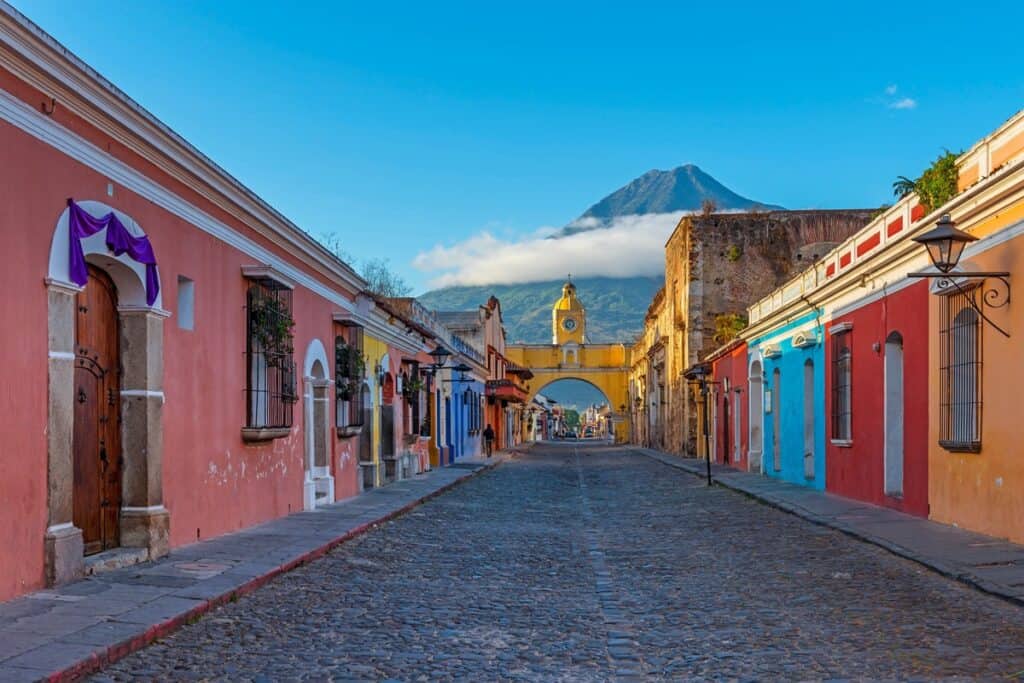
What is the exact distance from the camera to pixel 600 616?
23.3ft

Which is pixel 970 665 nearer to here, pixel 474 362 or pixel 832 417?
pixel 832 417

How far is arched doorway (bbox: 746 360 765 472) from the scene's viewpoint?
25562 millimetres

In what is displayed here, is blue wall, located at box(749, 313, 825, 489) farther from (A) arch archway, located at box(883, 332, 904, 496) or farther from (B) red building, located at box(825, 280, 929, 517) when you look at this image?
(A) arch archway, located at box(883, 332, 904, 496)

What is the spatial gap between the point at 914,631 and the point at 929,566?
107 inches

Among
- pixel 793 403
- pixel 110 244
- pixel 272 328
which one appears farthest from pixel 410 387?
pixel 110 244

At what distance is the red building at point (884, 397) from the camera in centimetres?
1320

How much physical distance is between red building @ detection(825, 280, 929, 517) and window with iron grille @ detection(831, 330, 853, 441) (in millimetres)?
23

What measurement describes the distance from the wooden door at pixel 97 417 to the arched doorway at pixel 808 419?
14.2m

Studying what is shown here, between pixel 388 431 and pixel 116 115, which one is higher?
pixel 116 115

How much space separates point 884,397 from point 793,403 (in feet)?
21.8

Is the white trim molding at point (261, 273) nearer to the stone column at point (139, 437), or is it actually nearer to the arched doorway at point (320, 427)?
the arched doorway at point (320, 427)

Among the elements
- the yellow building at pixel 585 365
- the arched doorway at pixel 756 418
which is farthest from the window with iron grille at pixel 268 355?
the yellow building at pixel 585 365

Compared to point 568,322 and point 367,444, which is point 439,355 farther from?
point 568,322

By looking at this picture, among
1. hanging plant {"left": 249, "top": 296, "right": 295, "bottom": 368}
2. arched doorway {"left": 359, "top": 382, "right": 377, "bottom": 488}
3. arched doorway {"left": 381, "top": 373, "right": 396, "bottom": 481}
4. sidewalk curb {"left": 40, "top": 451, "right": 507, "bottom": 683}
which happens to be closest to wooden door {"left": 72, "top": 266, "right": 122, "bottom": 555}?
sidewalk curb {"left": 40, "top": 451, "right": 507, "bottom": 683}
